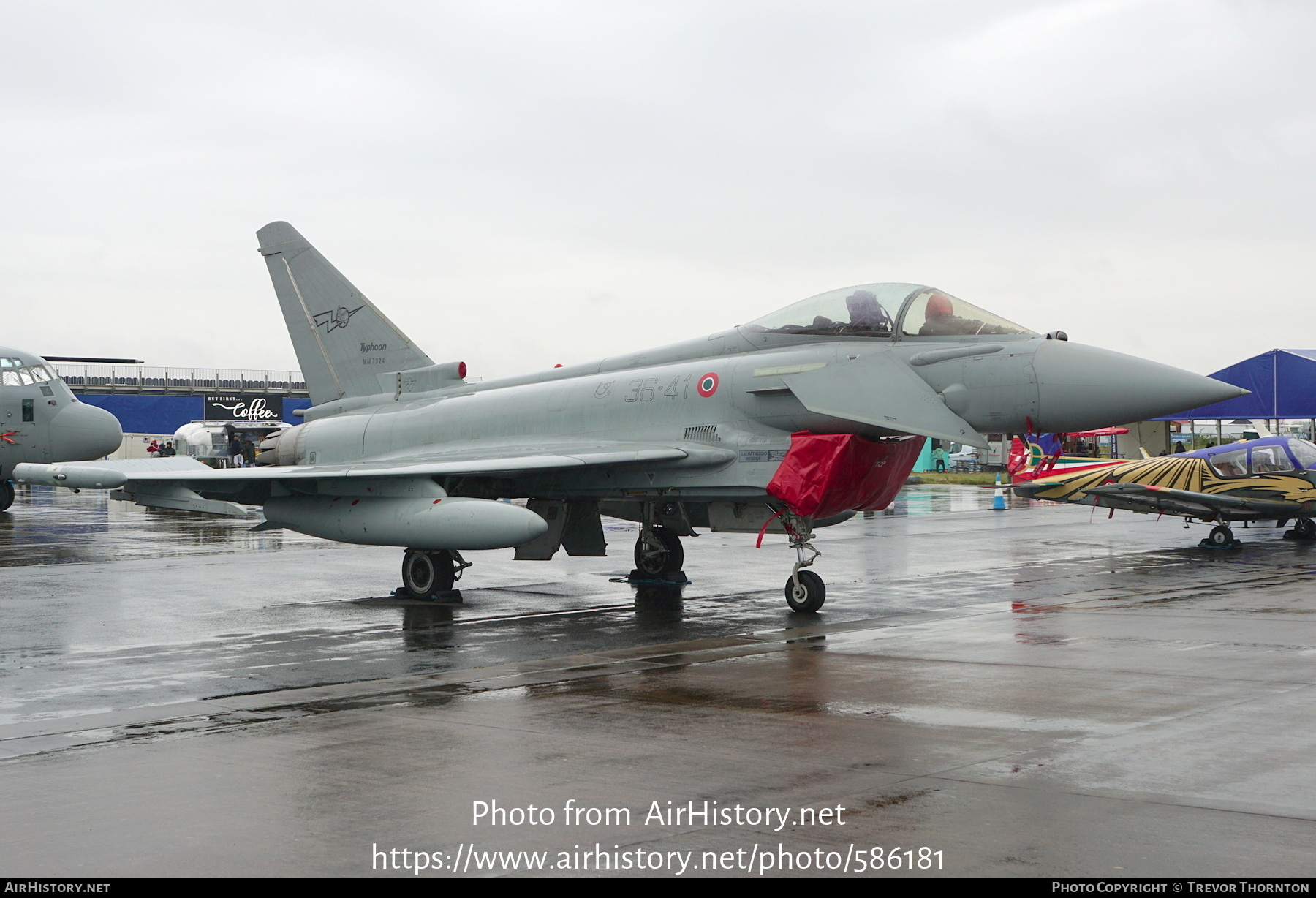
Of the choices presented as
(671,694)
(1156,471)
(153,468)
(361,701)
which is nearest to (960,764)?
(671,694)

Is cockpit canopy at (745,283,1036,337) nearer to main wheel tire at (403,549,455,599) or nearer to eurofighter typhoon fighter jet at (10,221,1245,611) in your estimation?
eurofighter typhoon fighter jet at (10,221,1245,611)

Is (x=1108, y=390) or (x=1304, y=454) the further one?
(x=1304, y=454)

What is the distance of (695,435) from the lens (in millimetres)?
13086

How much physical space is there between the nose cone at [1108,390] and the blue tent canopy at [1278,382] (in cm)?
2334

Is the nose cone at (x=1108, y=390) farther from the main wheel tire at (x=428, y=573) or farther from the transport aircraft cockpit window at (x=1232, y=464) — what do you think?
the transport aircraft cockpit window at (x=1232, y=464)

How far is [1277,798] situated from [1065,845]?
1.25 meters

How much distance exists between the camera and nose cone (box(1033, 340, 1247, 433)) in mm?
11070

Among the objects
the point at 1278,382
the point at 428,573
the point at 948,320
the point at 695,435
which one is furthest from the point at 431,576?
the point at 1278,382

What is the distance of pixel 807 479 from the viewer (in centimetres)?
1212

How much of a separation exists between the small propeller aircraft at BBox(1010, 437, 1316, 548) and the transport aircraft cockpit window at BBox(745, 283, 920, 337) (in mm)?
10436

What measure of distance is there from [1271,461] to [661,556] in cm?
1200

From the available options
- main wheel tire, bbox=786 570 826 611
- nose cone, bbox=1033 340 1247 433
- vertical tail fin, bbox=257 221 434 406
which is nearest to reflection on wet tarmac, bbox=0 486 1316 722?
main wheel tire, bbox=786 570 826 611

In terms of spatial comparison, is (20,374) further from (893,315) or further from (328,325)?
(893,315)
